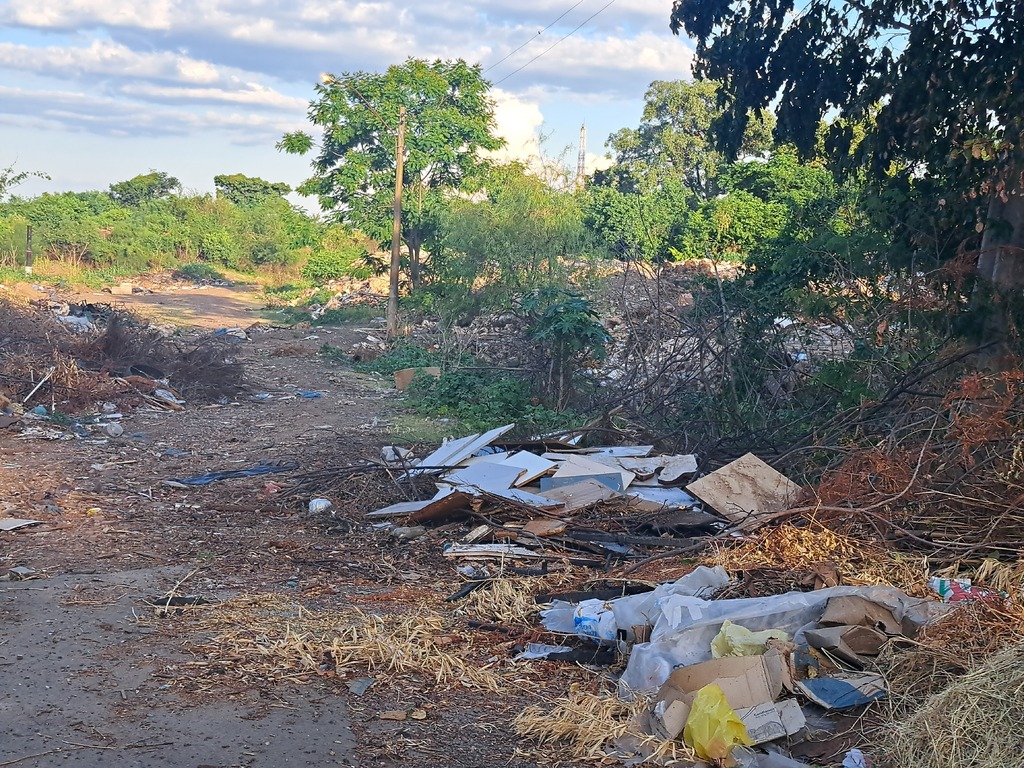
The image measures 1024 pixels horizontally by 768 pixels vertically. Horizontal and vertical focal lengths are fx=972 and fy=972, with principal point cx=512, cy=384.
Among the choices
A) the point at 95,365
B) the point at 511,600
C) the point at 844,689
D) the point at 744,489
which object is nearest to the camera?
the point at 844,689

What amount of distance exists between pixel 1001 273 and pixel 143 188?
54.5 m

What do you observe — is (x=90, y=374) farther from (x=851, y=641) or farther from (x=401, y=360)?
(x=851, y=641)

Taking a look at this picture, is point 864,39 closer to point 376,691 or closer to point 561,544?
point 561,544

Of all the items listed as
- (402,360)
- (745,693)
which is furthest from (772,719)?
(402,360)

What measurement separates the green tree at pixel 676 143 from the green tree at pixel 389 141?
307 inches

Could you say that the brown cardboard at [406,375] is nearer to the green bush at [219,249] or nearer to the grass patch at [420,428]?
the grass patch at [420,428]

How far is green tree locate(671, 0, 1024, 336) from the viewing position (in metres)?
7.27

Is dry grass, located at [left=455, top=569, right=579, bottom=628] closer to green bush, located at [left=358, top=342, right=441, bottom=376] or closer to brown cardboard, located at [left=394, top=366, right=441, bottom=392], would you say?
brown cardboard, located at [left=394, top=366, right=441, bottom=392]

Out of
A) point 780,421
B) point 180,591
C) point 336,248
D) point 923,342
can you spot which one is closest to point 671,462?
point 780,421

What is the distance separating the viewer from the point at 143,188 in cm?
5503

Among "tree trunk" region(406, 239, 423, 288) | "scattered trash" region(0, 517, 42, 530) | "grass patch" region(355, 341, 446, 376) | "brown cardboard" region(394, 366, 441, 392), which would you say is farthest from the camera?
"tree trunk" region(406, 239, 423, 288)

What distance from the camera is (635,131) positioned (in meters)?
33.3

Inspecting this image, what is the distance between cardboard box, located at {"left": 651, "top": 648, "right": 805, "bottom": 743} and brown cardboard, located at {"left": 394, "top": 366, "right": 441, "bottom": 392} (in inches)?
442

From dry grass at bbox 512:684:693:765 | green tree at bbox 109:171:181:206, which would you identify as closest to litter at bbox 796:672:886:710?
dry grass at bbox 512:684:693:765
